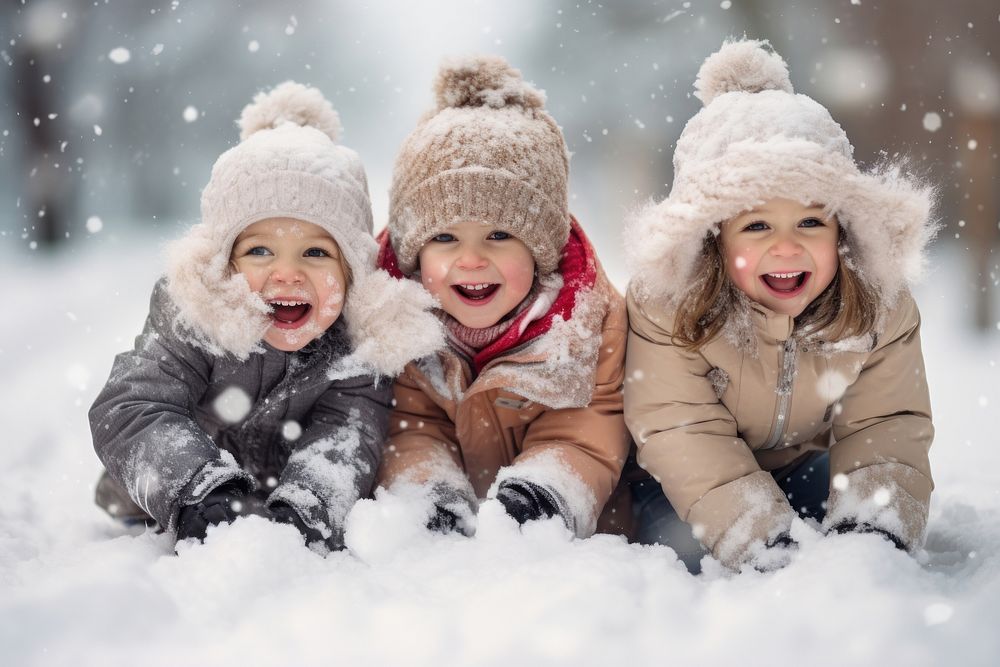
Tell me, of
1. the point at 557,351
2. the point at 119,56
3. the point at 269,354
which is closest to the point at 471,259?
the point at 557,351

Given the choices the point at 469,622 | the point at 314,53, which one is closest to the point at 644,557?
the point at 469,622

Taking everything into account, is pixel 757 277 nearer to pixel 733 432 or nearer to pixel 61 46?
pixel 733 432

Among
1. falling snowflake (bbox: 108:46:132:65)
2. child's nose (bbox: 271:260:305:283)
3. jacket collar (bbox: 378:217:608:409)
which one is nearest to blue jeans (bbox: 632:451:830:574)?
jacket collar (bbox: 378:217:608:409)

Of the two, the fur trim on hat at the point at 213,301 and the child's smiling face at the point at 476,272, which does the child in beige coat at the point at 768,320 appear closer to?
the child's smiling face at the point at 476,272

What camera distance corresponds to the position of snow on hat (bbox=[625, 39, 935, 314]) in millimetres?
1850

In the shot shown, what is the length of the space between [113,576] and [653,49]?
5.57 metres

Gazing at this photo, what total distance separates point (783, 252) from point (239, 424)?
141 cm

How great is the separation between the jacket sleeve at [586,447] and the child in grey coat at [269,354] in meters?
0.38

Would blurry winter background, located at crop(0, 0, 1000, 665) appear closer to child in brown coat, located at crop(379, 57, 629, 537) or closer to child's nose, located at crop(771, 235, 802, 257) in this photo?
child in brown coat, located at crop(379, 57, 629, 537)

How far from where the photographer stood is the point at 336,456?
6.63 feet

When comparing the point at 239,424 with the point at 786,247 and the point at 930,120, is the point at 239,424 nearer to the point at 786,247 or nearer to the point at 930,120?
the point at 786,247

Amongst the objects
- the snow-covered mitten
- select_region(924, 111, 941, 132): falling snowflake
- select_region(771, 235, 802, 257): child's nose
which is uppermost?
select_region(924, 111, 941, 132): falling snowflake

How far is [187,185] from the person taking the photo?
741cm

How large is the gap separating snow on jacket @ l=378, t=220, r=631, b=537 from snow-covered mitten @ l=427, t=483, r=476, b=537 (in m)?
0.05
